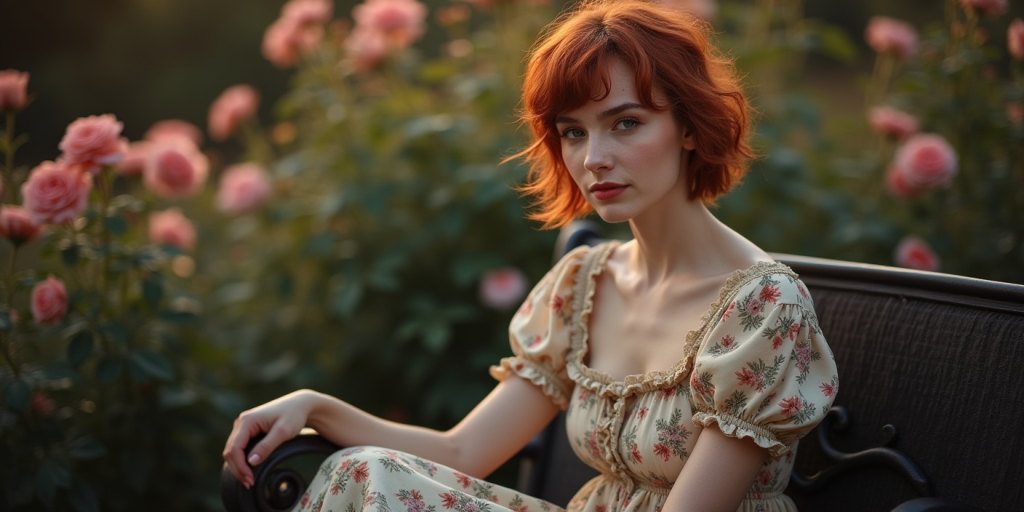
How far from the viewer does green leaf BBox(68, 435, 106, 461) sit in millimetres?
2076

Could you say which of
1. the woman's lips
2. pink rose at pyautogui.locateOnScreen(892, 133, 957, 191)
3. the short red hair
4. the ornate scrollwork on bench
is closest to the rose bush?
the short red hair

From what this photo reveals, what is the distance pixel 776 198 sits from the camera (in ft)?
10.8

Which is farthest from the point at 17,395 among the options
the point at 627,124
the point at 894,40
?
the point at 894,40

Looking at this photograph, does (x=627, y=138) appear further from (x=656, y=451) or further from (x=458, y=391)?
(x=458, y=391)

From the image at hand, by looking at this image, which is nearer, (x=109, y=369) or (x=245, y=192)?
(x=109, y=369)

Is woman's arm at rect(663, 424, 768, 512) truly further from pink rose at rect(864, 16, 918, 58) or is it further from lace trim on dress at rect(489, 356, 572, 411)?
pink rose at rect(864, 16, 918, 58)

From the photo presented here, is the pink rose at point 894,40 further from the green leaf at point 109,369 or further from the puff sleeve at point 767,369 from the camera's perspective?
the green leaf at point 109,369

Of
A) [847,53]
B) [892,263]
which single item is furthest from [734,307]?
[847,53]

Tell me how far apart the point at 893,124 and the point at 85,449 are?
9.27 feet

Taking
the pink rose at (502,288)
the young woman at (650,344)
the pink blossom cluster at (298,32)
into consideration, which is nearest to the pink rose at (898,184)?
the pink rose at (502,288)

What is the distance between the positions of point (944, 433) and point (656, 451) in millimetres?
523

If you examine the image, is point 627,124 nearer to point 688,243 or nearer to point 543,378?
point 688,243

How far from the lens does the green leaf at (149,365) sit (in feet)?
7.30

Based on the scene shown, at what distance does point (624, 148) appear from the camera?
1.49 m
